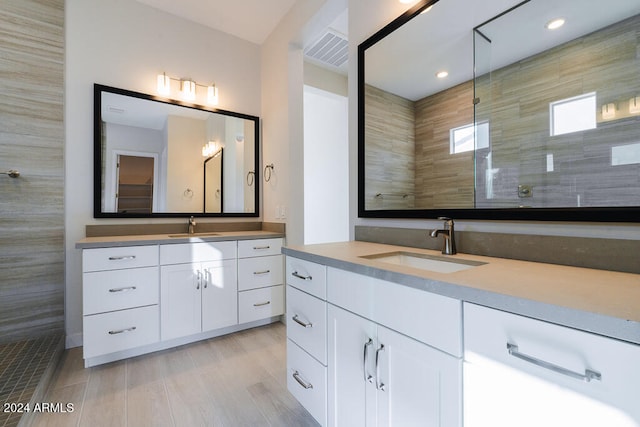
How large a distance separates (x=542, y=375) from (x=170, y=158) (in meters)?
2.80

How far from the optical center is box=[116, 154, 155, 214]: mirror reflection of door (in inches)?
Answer: 91.2

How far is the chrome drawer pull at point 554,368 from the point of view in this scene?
527 millimetres

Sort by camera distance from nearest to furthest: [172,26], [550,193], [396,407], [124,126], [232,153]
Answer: [396,407] → [550,193] → [124,126] → [172,26] → [232,153]

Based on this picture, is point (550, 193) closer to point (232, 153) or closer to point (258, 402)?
point (258, 402)

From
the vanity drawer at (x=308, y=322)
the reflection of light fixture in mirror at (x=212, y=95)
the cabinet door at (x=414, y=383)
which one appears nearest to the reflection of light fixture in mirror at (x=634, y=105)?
the cabinet door at (x=414, y=383)

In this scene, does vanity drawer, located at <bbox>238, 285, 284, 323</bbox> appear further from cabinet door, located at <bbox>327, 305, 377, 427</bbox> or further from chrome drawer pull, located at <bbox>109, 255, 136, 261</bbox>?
cabinet door, located at <bbox>327, 305, 377, 427</bbox>

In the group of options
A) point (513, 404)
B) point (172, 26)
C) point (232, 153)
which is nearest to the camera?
point (513, 404)

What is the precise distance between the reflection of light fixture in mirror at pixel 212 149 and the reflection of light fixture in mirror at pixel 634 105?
9.01 ft

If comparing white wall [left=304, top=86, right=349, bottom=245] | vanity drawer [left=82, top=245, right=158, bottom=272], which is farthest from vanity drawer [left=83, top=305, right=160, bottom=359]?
white wall [left=304, top=86, right=349, bottom=245]

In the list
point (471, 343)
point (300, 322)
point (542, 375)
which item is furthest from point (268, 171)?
point (542, 375)

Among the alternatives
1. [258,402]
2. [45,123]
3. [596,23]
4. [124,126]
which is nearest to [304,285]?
[258,402]

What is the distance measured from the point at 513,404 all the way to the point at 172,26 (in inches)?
134

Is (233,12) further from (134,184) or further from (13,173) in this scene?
(13,173)

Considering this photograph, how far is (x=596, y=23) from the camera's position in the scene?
0.93m
